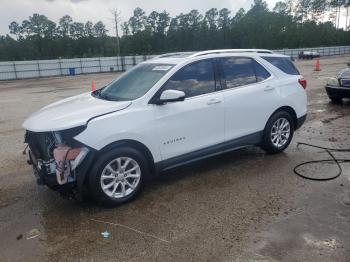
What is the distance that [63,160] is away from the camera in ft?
13.2

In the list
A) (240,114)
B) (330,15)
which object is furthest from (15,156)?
(330,15)

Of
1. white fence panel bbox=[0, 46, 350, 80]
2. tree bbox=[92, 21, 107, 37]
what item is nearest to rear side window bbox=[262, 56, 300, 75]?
white fence panel bbox=[0, 46, 350, 80]

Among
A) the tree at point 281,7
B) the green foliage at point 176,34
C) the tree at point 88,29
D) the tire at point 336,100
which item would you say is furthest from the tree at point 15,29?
the tire at point 336,100

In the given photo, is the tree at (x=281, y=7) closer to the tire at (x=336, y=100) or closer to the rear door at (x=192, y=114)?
the tire at (x=336, y=100)

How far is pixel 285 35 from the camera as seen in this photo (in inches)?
3617

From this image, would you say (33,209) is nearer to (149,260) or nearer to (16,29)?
(149,260)

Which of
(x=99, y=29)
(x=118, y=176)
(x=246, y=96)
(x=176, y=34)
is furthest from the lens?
(x=99, y=29)

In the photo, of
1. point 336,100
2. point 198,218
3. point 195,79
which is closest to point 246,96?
point 195,79

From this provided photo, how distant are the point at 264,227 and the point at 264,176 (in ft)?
5.05

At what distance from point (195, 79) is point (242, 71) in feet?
3.26

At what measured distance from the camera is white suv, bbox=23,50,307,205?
13.5ft

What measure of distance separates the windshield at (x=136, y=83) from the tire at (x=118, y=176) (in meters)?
0.83

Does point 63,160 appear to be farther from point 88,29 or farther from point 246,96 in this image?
point 88,29

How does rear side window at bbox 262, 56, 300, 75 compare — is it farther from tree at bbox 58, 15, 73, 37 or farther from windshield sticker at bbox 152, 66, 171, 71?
tree at bbox 58, 15, 73, 37
